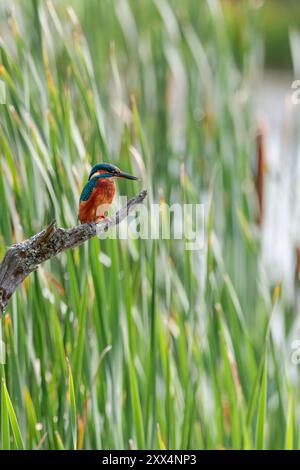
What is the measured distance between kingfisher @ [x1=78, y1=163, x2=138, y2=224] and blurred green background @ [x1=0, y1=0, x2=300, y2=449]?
0.04m

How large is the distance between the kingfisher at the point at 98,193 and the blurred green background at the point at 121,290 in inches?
1.6

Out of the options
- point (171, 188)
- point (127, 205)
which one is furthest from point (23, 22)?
point (127, 205)

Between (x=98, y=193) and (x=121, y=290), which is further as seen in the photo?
(x=121, y=290)

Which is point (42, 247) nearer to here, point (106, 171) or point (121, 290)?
point (106, 171)

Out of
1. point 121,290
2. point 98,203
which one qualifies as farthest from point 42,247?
point 121,290

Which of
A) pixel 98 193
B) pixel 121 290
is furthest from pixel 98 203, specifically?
pixel 121 290

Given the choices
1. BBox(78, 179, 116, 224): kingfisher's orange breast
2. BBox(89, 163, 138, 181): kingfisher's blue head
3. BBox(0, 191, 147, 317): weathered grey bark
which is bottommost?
BBox(0, 191, 147, 317): weathered grey bark

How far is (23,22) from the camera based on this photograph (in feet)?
3.80

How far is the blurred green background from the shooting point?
605 millimetres

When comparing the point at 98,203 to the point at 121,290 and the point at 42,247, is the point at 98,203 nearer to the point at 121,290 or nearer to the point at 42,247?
the point at 42,247

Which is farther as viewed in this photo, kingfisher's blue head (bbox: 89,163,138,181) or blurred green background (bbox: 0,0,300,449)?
blurred green background (bbox: 0,0,300,449)

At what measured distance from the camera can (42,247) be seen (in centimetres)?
33

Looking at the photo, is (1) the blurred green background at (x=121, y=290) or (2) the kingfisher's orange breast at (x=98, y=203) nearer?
(2) the kingfisher's orange breast at (x=98, y=203)

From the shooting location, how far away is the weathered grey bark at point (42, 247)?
1.08 feet
